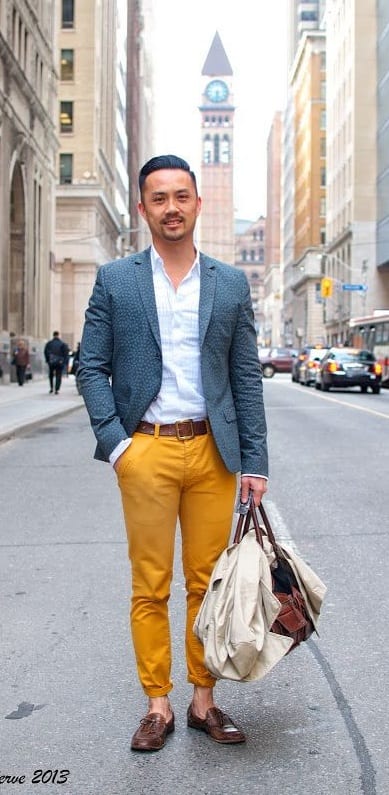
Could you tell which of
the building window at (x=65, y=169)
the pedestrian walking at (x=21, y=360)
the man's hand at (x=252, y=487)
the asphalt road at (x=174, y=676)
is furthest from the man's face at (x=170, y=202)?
the building window at (x=65, y=169)

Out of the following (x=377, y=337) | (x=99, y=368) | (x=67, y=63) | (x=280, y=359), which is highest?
(x=67, y=63)

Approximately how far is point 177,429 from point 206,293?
50 cm

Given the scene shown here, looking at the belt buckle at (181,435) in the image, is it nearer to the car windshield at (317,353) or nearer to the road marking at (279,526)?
the road marking at (279,526)

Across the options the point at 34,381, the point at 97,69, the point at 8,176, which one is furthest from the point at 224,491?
the point at 97,69

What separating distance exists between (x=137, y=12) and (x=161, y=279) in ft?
380

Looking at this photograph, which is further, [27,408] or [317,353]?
[317,353]

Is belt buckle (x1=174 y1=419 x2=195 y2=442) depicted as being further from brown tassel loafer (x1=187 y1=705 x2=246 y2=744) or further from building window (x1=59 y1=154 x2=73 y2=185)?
building window (x1=59 y1=154 x2=73 y2=185)

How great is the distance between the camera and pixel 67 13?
6650 cm

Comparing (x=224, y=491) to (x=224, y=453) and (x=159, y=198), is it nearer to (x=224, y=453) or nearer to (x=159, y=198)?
(x=224, y=453)

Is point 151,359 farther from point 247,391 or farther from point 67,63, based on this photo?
point 67,63

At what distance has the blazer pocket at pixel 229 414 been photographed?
3.82 metres

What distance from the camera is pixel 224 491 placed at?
12.8ft

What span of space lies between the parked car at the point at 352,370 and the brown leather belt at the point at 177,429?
104 ft

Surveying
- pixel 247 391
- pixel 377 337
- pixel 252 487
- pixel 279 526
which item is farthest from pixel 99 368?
pixel 377 337
